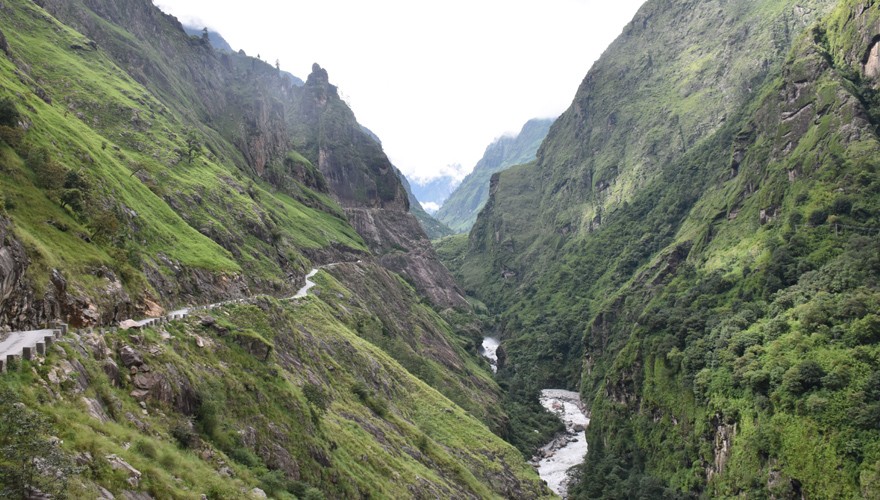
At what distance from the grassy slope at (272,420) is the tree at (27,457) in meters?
1.32

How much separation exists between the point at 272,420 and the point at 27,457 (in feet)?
110

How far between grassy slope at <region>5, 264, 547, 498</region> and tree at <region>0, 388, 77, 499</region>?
132 cm

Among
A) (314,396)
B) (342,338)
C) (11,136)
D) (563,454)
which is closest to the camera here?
(11,136)

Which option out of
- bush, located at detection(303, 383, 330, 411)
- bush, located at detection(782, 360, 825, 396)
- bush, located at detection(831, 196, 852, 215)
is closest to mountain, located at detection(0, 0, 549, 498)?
bush, located at detection(303, 383, 330, 411)

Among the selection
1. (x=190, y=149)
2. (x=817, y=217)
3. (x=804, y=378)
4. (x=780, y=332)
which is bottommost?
(x=804, y=378)

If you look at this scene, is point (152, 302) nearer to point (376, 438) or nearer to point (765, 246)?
point (376, 438)

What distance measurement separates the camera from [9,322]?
128 ft

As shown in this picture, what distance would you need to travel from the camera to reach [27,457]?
74.3 ft

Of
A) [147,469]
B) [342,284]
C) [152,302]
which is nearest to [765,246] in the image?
[342,284]

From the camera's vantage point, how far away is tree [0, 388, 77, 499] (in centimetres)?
2188

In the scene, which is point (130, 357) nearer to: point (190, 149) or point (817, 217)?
point (190, 149)

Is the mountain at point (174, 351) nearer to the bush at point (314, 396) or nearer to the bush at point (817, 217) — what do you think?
the bush at point (314, 396)

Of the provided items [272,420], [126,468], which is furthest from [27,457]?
[272,420]

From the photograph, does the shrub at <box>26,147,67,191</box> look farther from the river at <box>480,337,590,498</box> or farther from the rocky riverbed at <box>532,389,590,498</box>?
the rocky riverbed at <box>532,389,590,498</box>
